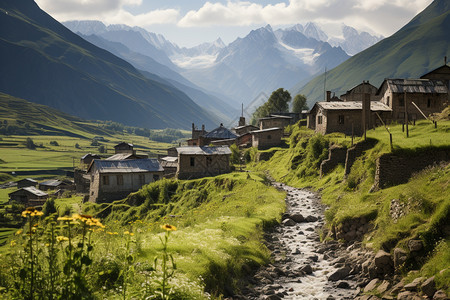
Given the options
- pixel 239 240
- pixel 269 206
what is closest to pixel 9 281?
pixel 239 240

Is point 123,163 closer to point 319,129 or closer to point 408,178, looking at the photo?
point 319,129

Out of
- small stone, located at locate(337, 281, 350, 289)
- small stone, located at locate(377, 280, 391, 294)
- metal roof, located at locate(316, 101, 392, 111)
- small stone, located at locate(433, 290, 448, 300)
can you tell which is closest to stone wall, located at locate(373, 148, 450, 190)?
small stone, located at locate(337, 281, 350, 289)

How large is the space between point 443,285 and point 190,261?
33.4 feet

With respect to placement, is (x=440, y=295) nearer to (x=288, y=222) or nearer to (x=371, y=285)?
(x=371, y=285)

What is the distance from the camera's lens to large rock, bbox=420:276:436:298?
14.4 m

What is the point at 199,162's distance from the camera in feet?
204

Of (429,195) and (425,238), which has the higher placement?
(429,195)

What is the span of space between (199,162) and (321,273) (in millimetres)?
42964

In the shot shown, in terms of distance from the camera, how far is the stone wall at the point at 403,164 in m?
24.5

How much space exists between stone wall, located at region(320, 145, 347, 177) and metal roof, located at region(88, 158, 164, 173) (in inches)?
1308

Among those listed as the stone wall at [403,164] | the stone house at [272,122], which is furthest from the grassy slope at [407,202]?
the stone house at [272,122]

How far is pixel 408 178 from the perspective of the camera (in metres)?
25.2

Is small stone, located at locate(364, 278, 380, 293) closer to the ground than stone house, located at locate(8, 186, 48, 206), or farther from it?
farther from it

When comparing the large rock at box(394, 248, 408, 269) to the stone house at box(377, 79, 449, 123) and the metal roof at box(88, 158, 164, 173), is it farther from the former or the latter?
the metal roof at box(88, 158, 164, 173)
